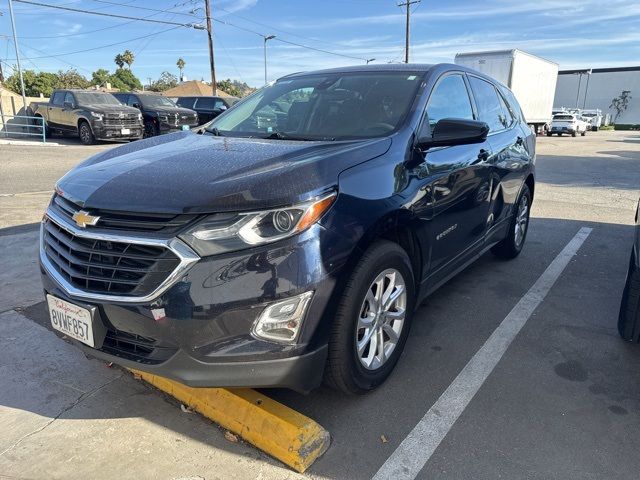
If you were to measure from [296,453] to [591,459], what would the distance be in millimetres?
1382

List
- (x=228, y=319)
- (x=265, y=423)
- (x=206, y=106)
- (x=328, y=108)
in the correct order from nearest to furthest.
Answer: (x=228, y=319) → (x=265, y=423) → (x=328, y=108) → (x=206, y=106)

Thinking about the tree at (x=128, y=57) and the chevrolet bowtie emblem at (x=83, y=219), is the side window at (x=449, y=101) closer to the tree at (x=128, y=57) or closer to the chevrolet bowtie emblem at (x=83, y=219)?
the chevrolet bowtie emblem at (x=83, y=219)

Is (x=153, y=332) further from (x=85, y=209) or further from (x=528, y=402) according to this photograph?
(x=528, y=402)

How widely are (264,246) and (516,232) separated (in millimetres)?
3795

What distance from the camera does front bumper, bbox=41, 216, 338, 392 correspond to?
204cm

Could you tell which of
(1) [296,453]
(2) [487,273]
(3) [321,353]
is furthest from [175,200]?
(2) [487,273]

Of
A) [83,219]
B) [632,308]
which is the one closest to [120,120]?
[83,219]

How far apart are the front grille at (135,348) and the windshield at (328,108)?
156cm

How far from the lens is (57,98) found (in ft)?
60.5

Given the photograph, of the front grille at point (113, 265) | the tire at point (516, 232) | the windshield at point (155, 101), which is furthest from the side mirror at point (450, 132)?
the windshield at point (155, 101)

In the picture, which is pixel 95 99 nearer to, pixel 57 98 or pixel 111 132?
pixel 57 98

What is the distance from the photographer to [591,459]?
2.31m

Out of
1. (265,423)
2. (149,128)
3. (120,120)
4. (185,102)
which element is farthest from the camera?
(185,102)

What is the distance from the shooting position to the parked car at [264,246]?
2.07 m
